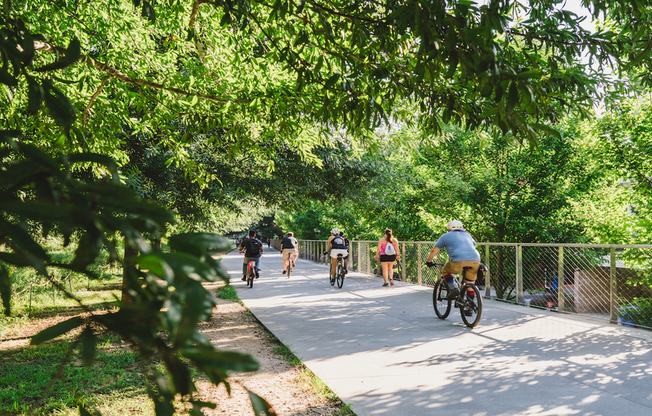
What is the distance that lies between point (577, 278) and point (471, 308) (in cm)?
291

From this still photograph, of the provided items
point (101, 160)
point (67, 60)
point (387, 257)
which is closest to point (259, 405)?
point (101, 160)

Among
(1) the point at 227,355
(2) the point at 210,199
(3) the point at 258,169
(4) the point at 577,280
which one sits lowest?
(4) the point at 577,280

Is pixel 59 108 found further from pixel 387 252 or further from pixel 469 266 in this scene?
pixel 387 252

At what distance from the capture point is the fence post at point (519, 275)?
10.8 m

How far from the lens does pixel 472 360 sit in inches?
236

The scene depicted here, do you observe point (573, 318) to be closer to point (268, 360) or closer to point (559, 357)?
point (559, 357)

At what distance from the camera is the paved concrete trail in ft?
14.6

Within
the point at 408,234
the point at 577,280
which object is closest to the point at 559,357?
the point at 577,280

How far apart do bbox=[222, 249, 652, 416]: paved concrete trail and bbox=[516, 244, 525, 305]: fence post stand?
2.03 feet

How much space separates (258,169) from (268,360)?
6196 mm

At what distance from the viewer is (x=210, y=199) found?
11086 mm

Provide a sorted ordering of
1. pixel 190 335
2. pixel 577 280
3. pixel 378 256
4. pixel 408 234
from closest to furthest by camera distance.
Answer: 1. pixel 190 335
2. pixel 577 280
3. pixel 378 256
4. pixel 408 234

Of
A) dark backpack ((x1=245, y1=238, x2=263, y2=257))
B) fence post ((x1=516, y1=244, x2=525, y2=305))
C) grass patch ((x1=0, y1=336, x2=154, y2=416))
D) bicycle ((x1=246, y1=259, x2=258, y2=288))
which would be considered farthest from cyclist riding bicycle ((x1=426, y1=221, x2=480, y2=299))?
dark backpack ((x1=245, y1=238, x2=263, y2=257))

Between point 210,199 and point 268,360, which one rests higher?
point 210,199
